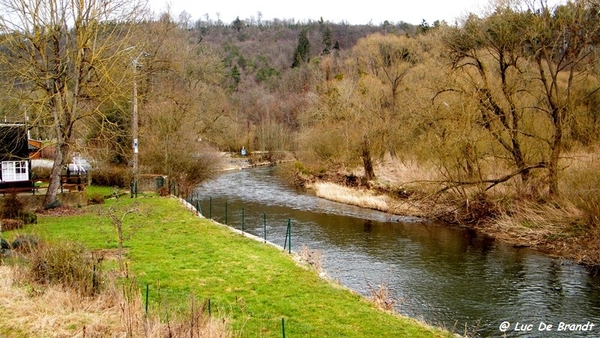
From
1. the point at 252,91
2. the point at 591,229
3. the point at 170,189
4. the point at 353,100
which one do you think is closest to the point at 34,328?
the point at 591,229

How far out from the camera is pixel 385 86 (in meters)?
43.7

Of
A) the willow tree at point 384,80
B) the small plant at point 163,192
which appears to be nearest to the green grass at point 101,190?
the small plant at point 163,192

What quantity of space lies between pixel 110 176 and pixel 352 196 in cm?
1441

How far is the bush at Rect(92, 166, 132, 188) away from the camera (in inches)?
1066

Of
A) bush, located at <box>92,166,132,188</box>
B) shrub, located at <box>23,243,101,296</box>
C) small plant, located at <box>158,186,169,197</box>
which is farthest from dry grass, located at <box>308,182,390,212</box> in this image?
shrub, located at <box>23,243,101,296</box>

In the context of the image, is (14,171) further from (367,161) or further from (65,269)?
(367,161)

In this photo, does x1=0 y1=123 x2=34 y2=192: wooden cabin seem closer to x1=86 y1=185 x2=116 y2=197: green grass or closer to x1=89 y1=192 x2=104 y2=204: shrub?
x1=86 y1=185 x2=116 y2=197: green grass

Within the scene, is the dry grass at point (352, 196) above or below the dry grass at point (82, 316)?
below

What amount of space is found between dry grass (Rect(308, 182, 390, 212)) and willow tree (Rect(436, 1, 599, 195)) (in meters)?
6.42

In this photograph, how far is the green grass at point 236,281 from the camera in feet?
29.5

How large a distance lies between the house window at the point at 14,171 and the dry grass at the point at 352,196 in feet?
57.1

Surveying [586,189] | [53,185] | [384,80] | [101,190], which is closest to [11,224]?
[53,185]

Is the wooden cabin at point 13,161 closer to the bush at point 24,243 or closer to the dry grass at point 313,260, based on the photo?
the bush at point 24,243

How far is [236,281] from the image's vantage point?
11.3 m
